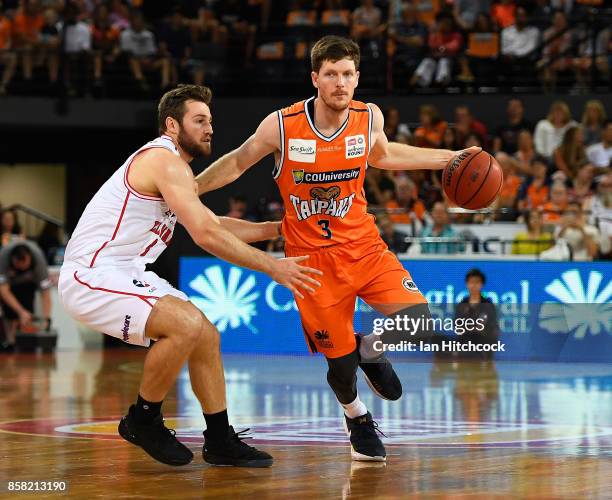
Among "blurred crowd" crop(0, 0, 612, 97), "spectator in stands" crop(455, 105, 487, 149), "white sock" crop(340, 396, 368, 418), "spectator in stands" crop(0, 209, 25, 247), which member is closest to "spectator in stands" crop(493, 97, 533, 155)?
"spectator in stands" crop(455, 105, 487, 149)

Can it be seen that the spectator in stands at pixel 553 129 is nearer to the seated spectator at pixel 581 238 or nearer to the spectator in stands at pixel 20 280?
the seated spectator at pixel 581 238

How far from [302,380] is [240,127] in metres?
7.20

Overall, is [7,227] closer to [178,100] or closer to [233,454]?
[178,100]

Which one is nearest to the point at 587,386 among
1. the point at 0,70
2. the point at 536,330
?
the point at 536,330

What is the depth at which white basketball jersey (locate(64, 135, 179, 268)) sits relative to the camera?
642cm

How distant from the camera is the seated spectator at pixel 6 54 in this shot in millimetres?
18516

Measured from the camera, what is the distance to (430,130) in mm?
16047

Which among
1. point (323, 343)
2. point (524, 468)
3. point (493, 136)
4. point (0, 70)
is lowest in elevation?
point (524, 468)

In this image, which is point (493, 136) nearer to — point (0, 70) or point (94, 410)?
point (0, 70)

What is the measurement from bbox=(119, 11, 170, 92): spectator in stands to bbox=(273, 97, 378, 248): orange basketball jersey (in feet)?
37.8

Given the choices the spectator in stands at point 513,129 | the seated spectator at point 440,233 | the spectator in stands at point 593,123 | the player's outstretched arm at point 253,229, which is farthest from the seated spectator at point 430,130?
the player's outstretched arm at point 253,229

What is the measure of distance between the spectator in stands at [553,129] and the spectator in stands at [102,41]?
640 cm

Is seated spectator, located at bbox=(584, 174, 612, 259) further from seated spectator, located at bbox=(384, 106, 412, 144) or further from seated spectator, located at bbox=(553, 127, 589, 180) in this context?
seated spectator, located at bbox=(384, 106, 412, 144)

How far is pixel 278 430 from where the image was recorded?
8.05 meters
